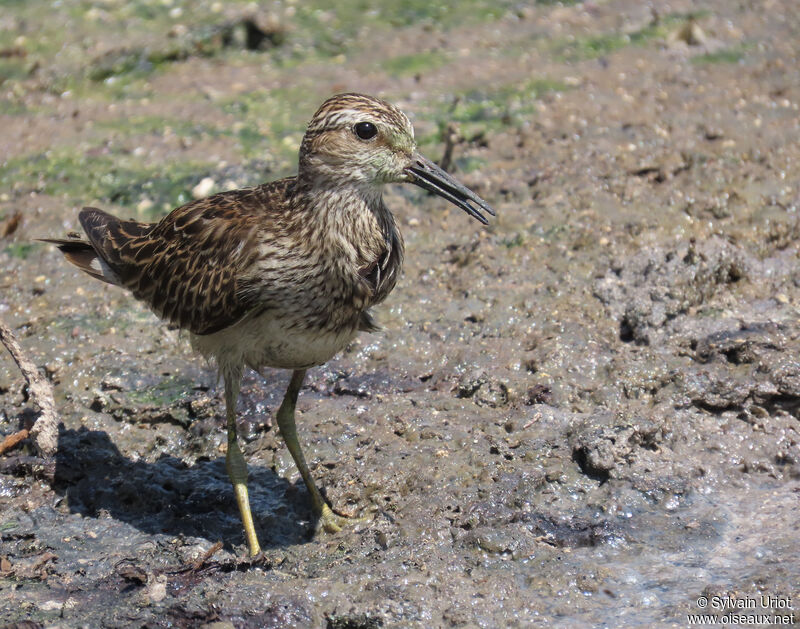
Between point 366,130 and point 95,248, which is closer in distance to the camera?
point 366,130

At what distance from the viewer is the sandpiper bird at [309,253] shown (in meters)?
5.08

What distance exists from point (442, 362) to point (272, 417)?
113cm

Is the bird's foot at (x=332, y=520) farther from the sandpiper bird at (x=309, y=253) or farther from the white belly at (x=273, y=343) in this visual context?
the white belly at (x=273, y=343)

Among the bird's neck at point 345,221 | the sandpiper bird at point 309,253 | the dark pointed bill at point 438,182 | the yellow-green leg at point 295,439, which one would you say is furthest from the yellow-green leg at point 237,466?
the dark pointed bill at point 438,182

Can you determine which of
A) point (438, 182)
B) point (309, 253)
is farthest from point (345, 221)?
point (438, 182)

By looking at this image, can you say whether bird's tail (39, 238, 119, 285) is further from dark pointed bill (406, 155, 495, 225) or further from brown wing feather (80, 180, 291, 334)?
dark pointed bill (406, 155, 495, 225)

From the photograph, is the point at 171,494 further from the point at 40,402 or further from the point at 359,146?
the point at 359,146

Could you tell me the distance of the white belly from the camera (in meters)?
5.14

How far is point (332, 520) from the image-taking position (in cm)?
549

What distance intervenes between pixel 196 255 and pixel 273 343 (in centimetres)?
74

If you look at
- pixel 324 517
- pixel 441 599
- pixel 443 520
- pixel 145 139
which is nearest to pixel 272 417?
pixel 324 517

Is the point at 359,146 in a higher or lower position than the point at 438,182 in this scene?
higher

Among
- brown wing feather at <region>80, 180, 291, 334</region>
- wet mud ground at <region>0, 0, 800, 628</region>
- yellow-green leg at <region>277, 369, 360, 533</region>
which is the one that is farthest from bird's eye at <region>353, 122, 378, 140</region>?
wet mud ground at <region>0, 0, 800, 628</region>

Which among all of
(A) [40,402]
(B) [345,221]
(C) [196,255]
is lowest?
(A) [40,402]
